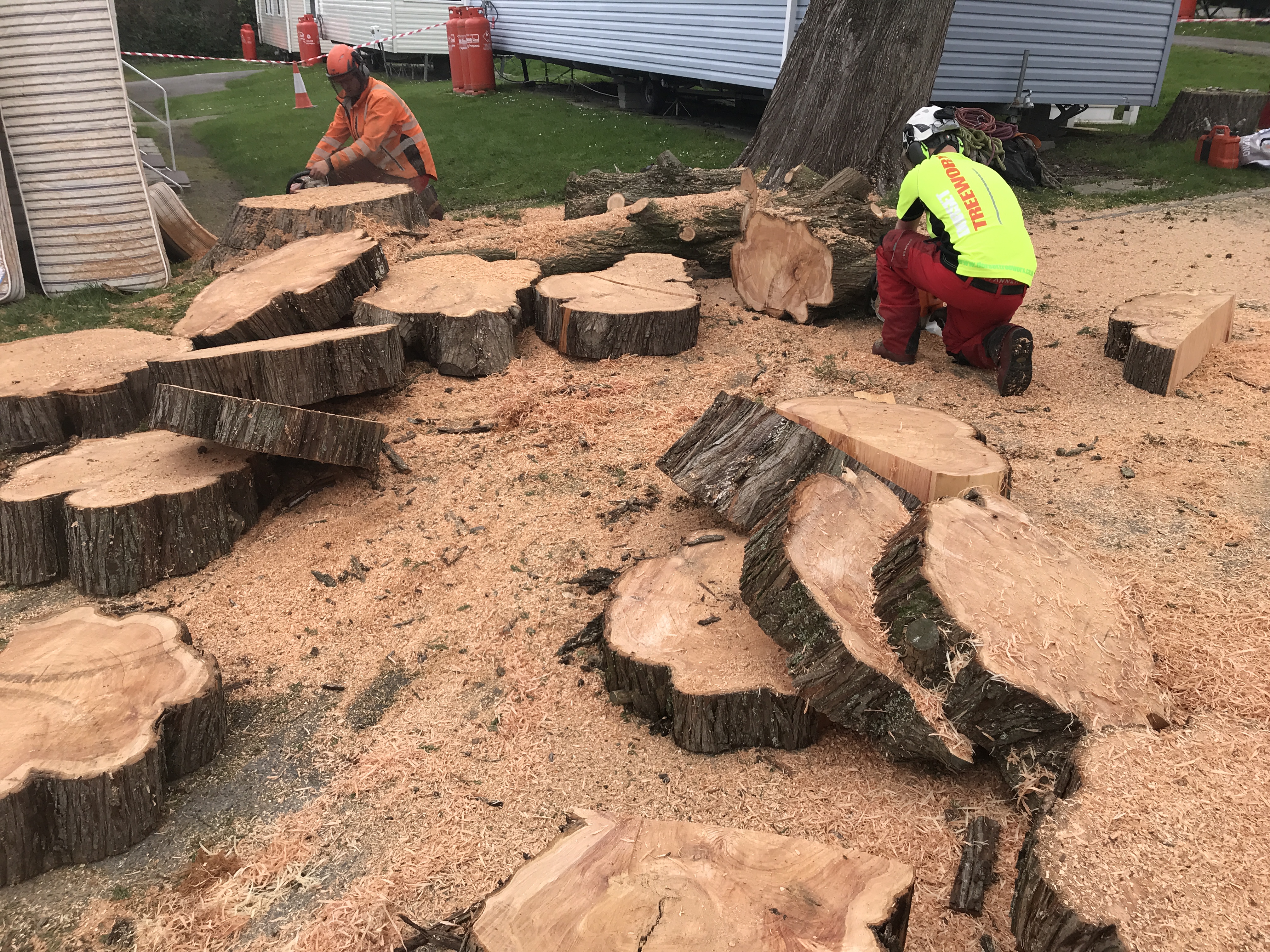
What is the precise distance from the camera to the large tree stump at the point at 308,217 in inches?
238

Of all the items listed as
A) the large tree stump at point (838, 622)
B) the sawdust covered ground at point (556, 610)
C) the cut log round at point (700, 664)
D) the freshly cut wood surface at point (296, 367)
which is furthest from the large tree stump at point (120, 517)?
the large tree stump at point (838, 622)

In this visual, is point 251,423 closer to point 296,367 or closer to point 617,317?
point 296,367

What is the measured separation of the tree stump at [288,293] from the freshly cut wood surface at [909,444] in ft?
8.63

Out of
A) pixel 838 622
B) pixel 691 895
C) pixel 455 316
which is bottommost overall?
pixel 691 895

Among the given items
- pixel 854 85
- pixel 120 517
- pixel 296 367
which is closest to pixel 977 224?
pixel 296 367

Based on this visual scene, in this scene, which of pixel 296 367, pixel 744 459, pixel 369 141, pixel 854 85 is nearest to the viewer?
pixel 744 459

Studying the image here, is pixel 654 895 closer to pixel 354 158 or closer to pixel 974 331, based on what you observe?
pixel 974 331

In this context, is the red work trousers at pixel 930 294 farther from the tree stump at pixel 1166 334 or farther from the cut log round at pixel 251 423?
the cut log round at pixel 251 423

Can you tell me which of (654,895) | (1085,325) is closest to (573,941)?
(654,895)

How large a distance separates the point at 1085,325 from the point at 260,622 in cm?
520

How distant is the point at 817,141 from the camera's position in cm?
802

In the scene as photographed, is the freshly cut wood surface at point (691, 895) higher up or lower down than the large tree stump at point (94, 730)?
higher up

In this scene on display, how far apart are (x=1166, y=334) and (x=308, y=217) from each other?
5.32 meters

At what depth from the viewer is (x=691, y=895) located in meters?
1.73
